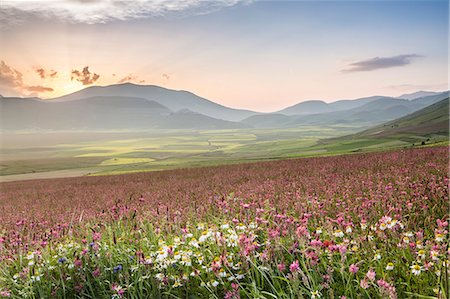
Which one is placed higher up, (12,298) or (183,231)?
(183,231)

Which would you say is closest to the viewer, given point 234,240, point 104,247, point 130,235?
point 234,240

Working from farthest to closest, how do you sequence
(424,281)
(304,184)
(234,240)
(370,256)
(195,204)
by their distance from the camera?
1. (304,184)
2. (195,204)
3. (234,240)
4. (370,256)
5. (424,281)

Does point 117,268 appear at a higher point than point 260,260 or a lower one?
lower

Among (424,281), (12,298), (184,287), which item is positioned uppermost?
(424,281)

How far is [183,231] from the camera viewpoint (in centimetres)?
521

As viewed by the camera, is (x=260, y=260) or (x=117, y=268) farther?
(x=117, y=268)

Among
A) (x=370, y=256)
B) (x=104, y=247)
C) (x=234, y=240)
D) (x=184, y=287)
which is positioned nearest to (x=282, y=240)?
(x=234, y=240)

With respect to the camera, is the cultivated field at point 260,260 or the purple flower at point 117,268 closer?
the cultivated field at point 260,260

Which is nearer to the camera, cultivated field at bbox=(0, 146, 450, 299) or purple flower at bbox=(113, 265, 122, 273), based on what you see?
cultivated field at bbox=(0, 146, 450, 299)

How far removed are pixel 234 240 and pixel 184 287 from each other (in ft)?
2.71

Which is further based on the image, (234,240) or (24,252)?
(24,252)

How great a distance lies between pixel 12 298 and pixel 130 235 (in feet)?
6.06

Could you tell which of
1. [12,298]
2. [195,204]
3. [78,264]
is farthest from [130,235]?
[195,204]

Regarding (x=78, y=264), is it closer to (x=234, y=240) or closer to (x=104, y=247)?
(x=104, y=247)
